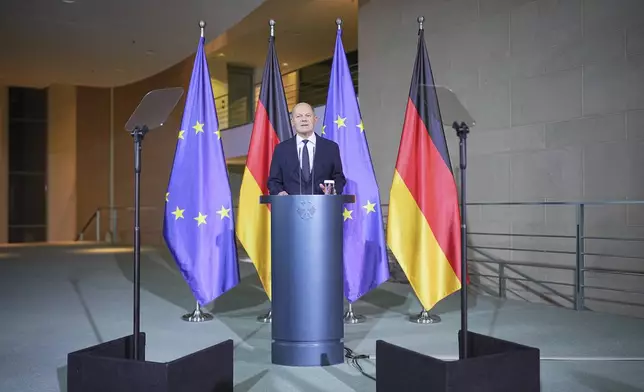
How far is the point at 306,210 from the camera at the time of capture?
3.34 metres

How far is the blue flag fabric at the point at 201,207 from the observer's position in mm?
4898

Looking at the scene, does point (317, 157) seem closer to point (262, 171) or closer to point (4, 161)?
point (262, 171)

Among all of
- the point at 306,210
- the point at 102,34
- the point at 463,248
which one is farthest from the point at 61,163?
the point at 463,248

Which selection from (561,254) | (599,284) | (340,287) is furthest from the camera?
(561,254)

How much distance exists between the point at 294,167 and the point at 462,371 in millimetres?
1863

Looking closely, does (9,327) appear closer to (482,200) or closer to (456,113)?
(456,113)

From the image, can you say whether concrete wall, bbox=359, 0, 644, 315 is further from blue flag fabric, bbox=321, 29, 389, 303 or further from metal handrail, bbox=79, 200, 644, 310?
blue flag fabric, bbox=321, 29, 389, 303

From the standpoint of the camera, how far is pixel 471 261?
7023mm

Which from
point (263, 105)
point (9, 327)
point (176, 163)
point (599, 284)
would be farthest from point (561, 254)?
point (9, 327)

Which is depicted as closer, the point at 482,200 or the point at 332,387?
the point at 332,387

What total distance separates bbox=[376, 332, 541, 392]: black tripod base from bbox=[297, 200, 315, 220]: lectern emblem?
0.87 metres

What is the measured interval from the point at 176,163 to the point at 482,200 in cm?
346

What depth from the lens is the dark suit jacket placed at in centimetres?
388

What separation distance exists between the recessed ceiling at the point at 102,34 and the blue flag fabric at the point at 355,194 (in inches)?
190
